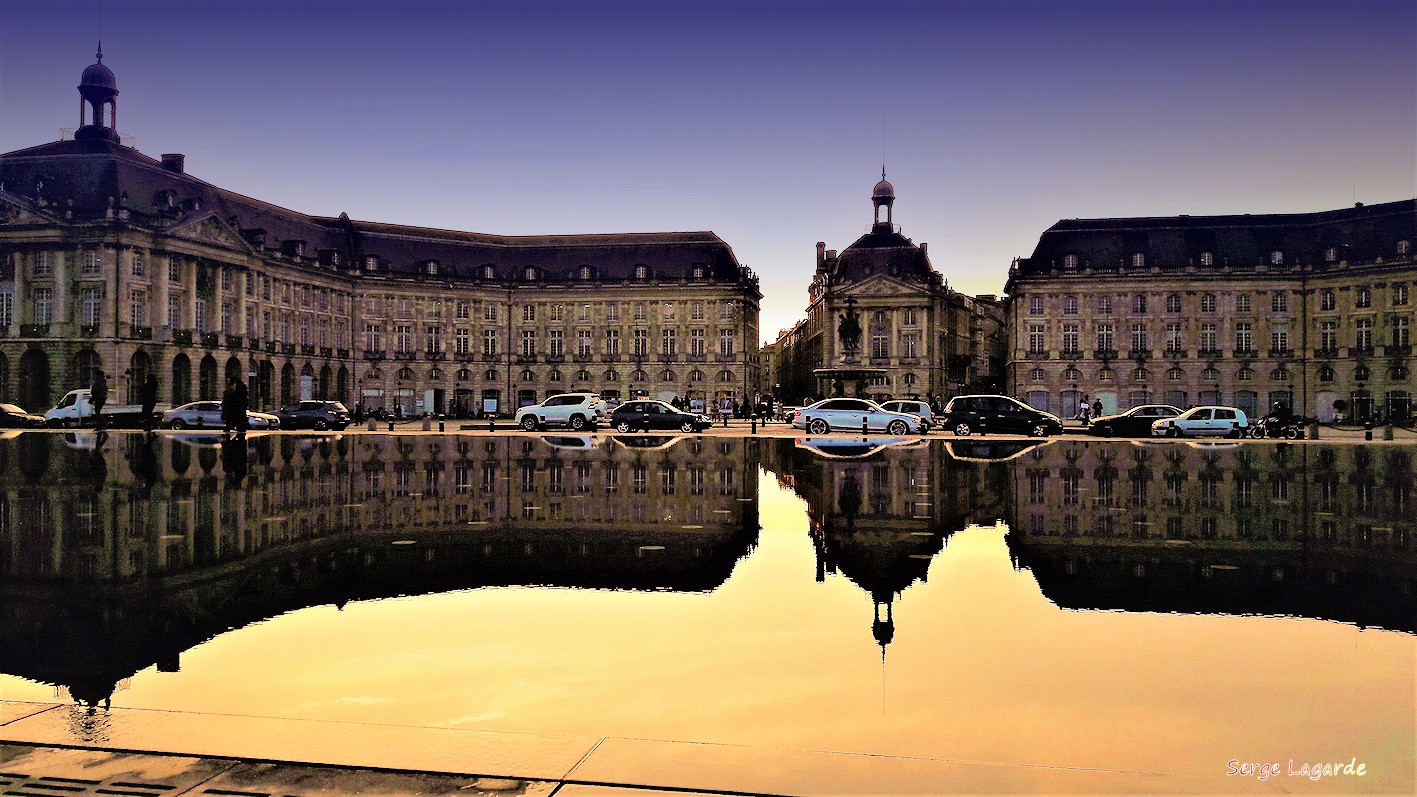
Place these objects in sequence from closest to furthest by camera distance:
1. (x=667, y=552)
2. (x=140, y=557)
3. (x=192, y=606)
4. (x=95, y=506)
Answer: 1. (x=192, y=606)
2. (x=140, y=557)
3. (x=667, y=552)
4. (x=95, y=506)

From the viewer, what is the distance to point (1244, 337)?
7719 centimetres

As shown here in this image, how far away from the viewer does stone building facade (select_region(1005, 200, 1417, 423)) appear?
72.2 meters

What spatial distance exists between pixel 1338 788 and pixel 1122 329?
271ft

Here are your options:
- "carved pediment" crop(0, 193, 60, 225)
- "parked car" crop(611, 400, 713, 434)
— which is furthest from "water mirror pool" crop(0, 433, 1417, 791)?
"carved pediment" crop(0, 193, 60, 225)

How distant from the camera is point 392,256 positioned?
85500 millimetres

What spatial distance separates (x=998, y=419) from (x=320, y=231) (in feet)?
209

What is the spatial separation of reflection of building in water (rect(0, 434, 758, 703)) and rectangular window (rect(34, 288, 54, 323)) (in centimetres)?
4927

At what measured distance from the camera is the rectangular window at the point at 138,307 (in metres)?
60.0

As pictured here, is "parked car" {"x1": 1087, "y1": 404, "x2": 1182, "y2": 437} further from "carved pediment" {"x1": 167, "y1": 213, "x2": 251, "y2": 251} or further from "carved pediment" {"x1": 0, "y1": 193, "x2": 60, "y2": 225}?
"carved pediment" {"x1": 0, "y1": 193, "x2": 60, "y2": 225}

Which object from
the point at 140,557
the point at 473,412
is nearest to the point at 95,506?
the point at 140,557

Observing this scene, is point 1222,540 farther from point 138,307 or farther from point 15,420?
point 138,307

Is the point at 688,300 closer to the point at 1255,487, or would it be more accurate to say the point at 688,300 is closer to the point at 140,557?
the point at 1255,487

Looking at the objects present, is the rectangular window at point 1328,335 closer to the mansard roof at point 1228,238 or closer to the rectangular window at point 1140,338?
the mansard roof at point 1228,238

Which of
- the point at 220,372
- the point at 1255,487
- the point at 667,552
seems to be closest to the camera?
the point at 667,552
